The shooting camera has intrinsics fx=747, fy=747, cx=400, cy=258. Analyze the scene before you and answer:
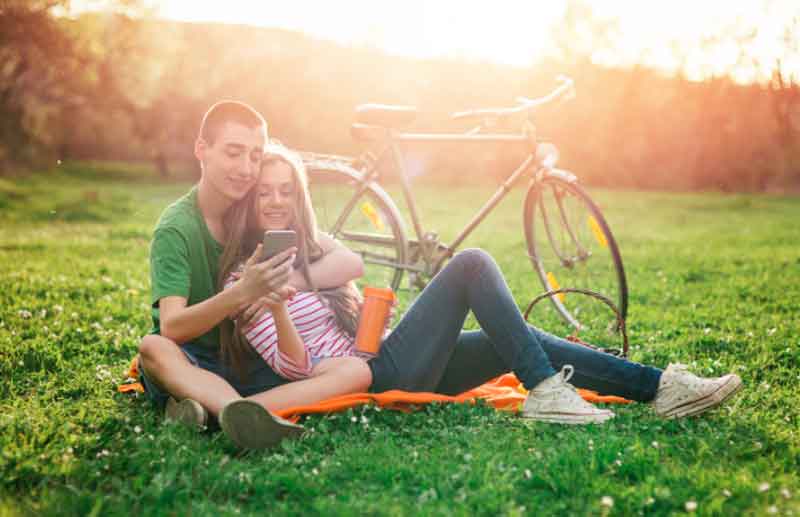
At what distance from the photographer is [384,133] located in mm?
5570

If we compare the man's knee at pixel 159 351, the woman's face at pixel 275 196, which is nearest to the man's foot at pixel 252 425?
the man's knee at pixel 159 351

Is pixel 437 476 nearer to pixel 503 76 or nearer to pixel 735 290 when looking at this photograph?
pixel 735 290

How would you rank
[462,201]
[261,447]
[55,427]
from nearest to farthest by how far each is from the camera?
[261,447], [55,427], [462,201]

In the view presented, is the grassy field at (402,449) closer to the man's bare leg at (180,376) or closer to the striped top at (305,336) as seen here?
the man's bare leg at (180,376)

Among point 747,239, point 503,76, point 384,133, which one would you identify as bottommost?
point 747,239

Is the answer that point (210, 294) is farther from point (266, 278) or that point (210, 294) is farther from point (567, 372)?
point (567, 372)

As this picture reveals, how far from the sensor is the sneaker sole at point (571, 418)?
332 cm

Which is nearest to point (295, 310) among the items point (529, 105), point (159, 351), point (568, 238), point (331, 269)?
point (331, 269)

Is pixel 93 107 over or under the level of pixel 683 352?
over

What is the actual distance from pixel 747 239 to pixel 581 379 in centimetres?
888

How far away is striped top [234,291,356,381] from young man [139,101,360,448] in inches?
4.6

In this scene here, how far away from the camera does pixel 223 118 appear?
139 inches

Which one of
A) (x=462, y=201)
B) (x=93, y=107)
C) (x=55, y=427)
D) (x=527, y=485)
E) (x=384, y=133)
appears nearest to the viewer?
(x=527, y=485)

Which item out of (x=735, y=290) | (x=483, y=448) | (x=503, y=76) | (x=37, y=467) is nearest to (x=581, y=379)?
(x=483, y=448)
